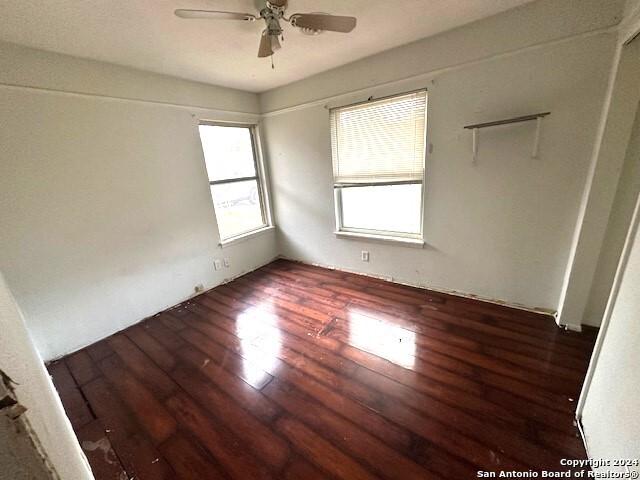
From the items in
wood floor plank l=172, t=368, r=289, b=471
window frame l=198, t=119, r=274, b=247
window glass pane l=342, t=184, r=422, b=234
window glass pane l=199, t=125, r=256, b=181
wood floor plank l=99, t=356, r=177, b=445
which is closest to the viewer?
wood floor plank l=172, t=368, r=289, b=471

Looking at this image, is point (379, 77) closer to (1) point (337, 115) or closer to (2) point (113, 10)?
(1) point (337, 115)

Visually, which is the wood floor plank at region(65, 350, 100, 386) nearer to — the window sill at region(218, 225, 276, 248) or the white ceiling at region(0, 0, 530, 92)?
the window sill at region(218, 225, 276, 248)

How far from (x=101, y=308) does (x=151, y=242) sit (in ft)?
2.34

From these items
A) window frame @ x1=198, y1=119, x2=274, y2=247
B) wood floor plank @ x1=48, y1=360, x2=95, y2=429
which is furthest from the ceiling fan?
wood floor plank @ x1=48, y1=360, x2=95, y2=429

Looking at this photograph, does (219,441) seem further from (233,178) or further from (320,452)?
(233,178)

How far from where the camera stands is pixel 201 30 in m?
1.77

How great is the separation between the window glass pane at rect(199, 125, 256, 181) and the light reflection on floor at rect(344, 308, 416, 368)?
2.33 metres

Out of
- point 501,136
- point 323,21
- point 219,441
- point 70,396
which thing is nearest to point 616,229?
point 501,136

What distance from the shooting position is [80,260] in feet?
7.09

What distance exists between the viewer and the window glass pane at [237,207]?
10.6 feet

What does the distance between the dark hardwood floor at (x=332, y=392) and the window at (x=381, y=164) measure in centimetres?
96

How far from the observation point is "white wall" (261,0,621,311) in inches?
69.3

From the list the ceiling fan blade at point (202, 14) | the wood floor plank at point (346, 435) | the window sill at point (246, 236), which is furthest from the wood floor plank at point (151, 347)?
the ceiling fan blade at point (202, 14)

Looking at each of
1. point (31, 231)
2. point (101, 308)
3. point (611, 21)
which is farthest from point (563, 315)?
point (31, 231)
